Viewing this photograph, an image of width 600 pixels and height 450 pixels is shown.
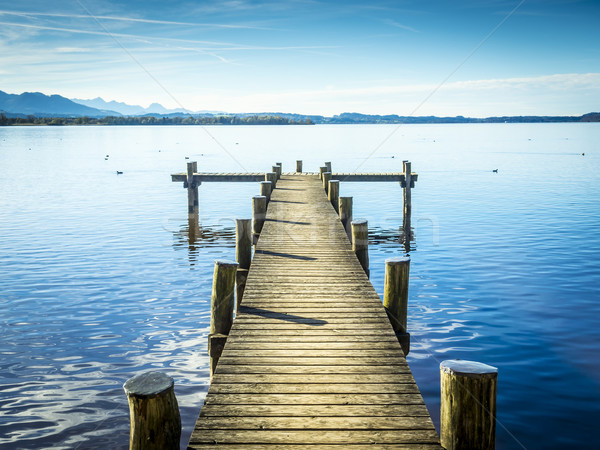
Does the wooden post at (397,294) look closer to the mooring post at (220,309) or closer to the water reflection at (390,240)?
the mooring post at (220,309)

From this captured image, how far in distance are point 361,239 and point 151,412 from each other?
752 centimetres

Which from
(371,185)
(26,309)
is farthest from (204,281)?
(371,185)

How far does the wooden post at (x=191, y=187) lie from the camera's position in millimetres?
26375

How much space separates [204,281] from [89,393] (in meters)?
7.34

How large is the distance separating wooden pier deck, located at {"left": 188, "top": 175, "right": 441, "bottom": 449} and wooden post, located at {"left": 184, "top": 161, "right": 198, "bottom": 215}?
1665 centimetres

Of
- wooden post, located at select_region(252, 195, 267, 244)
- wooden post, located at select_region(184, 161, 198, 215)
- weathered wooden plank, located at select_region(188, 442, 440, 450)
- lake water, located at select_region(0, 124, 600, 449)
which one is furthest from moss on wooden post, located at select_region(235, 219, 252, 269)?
wooden post, located at select_region(184, 161, 198, 215)

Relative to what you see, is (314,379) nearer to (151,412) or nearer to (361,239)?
(151,412)

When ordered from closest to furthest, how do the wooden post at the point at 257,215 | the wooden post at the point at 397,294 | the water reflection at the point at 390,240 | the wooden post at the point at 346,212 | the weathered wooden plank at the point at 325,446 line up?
the weathered wooden plank at the point at 325,446 → the wooden post at the point at 397,294 → the wooden post at the point at 257,215 → the wooden post at the point at 346,212 → the water reflection at the point at 390,240

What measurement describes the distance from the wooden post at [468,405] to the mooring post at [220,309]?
161 inches

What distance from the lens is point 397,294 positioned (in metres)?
8.03

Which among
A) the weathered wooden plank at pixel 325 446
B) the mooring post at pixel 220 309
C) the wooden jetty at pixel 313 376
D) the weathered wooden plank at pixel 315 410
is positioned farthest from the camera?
the mooring post at pixel 220 309

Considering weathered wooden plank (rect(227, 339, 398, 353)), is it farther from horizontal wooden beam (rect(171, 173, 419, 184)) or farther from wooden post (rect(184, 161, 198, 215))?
wooden post (rect(184, 161, 198, 215))

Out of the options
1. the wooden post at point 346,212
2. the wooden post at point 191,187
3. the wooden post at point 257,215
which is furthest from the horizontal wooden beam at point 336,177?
the wooden post at point 257,215

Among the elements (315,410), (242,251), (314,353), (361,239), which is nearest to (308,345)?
(314,353)
